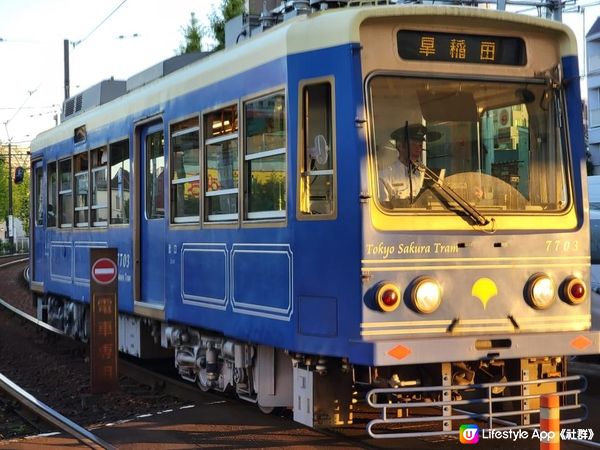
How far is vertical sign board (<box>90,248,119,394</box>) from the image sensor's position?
1027 cm

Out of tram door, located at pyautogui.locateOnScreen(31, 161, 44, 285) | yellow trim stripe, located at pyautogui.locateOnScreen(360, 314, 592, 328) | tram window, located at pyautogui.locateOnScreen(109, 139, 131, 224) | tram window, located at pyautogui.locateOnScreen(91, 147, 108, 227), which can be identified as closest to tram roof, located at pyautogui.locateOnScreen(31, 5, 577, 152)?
tram window, located at pyautogui.locateOnScreen(109, 139, 131, 224)

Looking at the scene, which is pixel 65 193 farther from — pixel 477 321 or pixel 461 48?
pixel 477 321

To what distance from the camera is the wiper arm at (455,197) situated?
22.9 ft

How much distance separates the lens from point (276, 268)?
7.37 m

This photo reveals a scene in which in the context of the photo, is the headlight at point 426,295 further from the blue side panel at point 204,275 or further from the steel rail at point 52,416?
the steel rail at point 52,416

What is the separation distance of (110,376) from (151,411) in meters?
1.36

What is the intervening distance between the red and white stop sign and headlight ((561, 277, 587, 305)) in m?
4.92

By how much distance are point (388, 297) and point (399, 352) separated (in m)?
0.38

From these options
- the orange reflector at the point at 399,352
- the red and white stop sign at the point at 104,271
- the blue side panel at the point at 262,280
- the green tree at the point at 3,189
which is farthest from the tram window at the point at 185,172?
the green tree at the point at 3,189

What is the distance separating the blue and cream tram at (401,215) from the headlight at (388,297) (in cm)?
1

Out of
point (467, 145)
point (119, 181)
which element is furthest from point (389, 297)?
point (119, 181)

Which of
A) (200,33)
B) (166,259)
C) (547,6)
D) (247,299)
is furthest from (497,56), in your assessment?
(200,33)

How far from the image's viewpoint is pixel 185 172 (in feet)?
29.7

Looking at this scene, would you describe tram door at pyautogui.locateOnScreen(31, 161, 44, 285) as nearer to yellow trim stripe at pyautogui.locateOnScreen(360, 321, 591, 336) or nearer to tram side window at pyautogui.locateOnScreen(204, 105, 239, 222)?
tram side window at pyautogui.locateOnScreen(204, 105, 239, 222)
